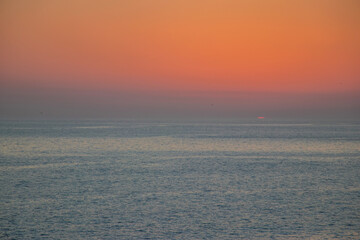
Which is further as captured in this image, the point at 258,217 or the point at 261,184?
the point at 261,184

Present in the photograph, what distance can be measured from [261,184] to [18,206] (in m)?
13.2

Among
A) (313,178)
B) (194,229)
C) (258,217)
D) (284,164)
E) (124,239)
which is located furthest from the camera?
→ (284,164)

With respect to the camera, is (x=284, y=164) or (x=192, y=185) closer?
(x=192, y=185)

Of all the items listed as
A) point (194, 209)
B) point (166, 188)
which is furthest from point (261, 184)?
point (194, 209)

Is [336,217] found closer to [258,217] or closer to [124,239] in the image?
[258,217]

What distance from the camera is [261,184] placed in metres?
23.5

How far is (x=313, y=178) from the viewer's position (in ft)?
85.4

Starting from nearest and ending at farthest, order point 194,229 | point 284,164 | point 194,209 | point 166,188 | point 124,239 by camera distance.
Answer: point 124,239
point 194,229
point 194,209
point 166,188
point 284,164

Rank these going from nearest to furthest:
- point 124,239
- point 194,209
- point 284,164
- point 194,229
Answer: point 124,239
point 194,229
point 194,209
point 284,164

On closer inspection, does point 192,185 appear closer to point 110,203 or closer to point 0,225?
point 110,203

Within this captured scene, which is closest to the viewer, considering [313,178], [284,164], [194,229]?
[194,229]

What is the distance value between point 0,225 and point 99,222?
3471 mm

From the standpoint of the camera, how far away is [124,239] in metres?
13.0

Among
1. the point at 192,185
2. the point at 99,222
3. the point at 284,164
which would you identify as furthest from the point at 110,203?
the point at 284,164
